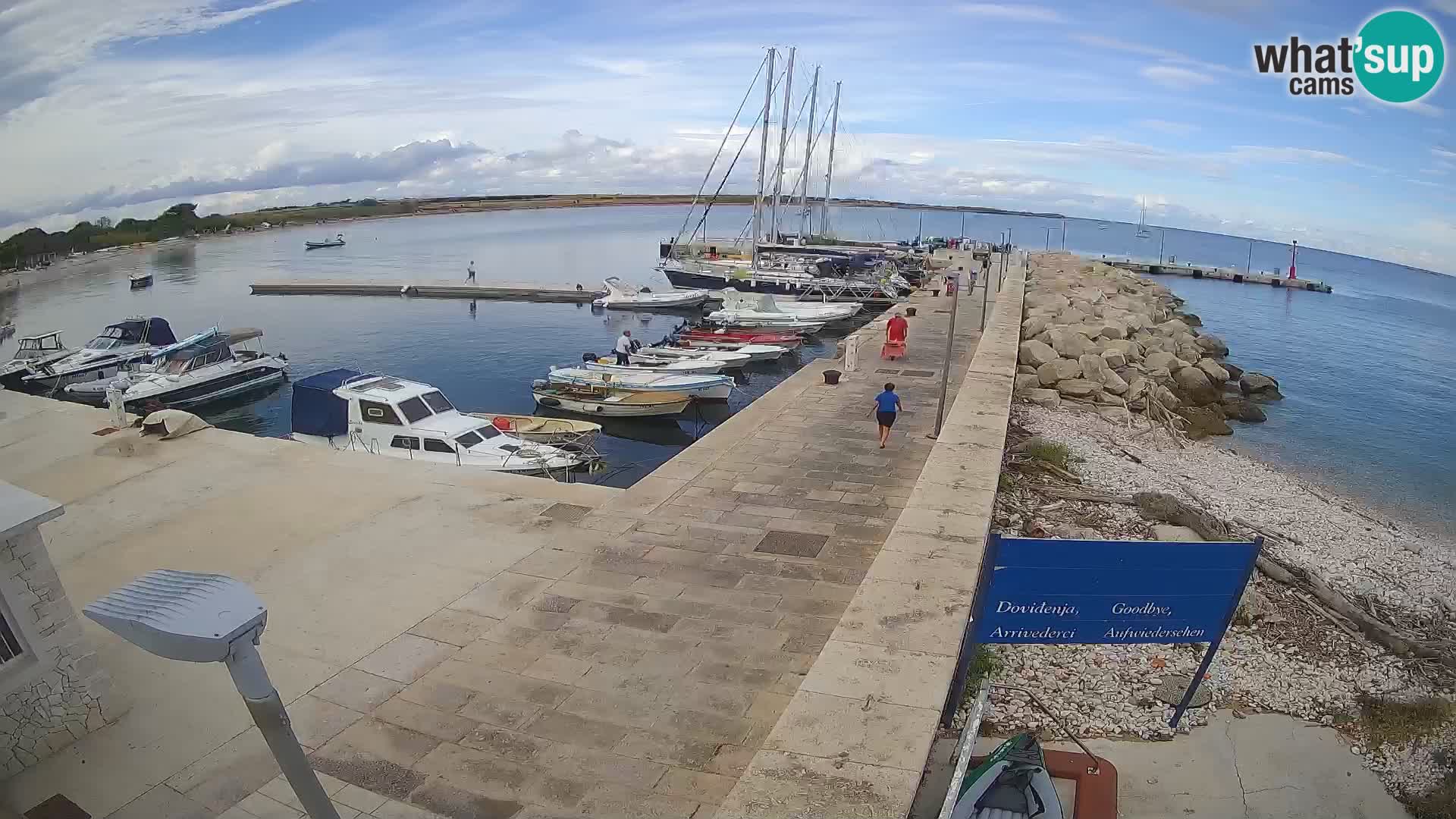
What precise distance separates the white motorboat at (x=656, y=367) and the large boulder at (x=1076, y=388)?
32.5ft

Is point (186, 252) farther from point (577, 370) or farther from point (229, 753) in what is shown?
point (229, 753)

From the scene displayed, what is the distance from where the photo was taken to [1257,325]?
47.7 meters

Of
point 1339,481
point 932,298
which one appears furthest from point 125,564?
point 932,298

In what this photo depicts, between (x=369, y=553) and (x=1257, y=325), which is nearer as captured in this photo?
(x=369, y=553)

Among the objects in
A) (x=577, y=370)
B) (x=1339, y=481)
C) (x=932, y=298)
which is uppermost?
(x=932, y=298)

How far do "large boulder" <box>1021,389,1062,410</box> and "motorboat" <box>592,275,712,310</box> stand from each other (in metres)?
27.3

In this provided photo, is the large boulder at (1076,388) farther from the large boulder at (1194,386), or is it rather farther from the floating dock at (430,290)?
the floating dock at (430,290)

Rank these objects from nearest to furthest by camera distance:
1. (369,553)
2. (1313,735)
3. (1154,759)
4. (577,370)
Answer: (1154,759)
(1313,735)
(369,553)
(577,370)

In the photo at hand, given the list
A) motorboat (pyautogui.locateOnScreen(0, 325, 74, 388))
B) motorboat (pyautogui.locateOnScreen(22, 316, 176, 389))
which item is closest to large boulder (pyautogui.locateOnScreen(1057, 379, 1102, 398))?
motorboat (pyautogui.locateOnScreen(22, 316, 176, 389))

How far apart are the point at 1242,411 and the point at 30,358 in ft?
138

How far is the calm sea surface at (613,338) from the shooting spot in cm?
2098

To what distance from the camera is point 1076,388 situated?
699 inches

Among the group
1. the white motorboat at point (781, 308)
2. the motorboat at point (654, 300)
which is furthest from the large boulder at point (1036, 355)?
the motorboat at point (654, 300)

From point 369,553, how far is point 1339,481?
65.6 feet
